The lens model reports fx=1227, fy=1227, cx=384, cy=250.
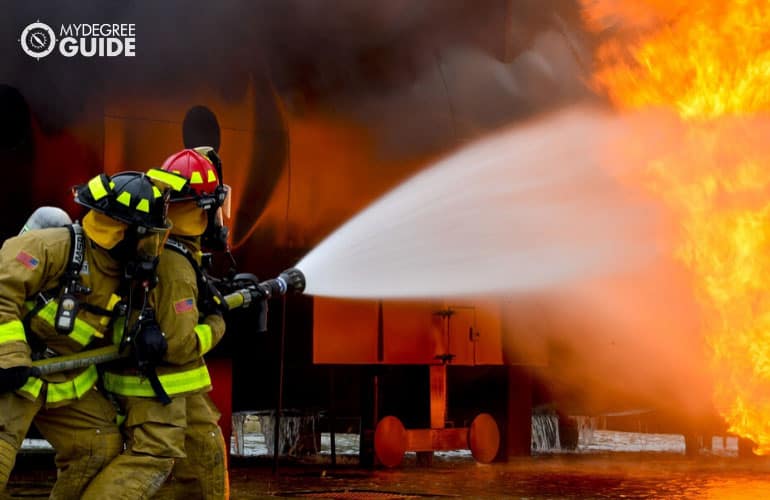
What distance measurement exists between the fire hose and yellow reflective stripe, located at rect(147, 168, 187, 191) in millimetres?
575

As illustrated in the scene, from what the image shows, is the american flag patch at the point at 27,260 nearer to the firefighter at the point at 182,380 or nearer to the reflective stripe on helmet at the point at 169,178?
the firefighter at the point at 182,380

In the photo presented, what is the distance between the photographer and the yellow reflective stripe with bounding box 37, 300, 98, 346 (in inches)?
185

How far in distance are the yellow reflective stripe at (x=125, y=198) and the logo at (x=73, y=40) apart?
12.3 ft

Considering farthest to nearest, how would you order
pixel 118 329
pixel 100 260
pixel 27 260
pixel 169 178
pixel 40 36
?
pixel 40 36, pixel 169 178, pixel 118 329, pixel 100 260, pixel 27 260

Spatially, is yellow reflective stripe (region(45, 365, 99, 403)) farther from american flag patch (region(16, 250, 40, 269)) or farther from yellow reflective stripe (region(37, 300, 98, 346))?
american flag patch (region(16, 250, 40, 269))

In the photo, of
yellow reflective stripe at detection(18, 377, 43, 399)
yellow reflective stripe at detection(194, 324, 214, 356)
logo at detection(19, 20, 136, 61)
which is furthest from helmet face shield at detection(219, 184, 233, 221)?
logo at detection(19, 20, 136, 61)

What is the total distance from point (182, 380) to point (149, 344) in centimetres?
35

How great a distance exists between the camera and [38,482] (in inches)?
332

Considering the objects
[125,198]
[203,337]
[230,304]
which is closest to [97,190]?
[125,198]

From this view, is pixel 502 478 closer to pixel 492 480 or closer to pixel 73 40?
pixel 492 480

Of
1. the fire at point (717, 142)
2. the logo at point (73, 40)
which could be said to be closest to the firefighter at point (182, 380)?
the logo at point (73, 40)

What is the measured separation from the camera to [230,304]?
5492mm

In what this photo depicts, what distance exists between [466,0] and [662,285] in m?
3.33

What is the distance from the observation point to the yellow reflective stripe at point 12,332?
4.47 metres
